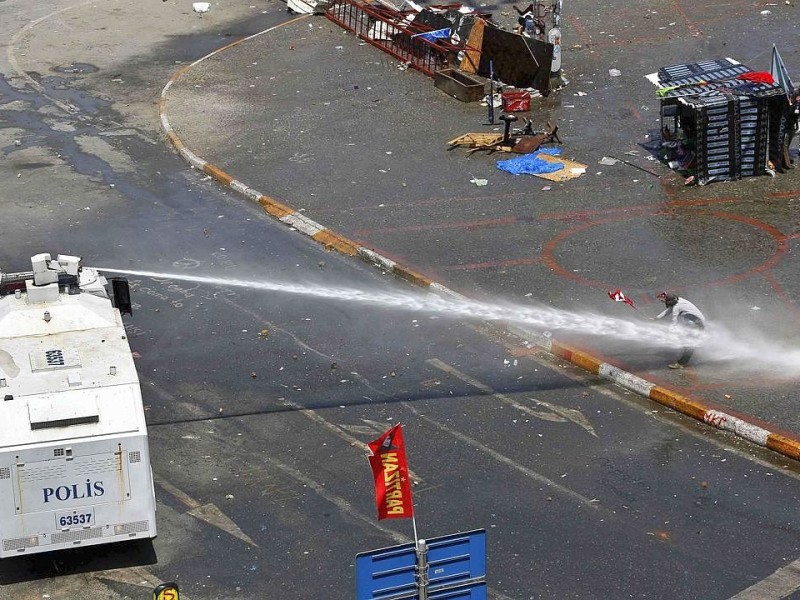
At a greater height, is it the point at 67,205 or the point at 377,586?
the point at 377,586

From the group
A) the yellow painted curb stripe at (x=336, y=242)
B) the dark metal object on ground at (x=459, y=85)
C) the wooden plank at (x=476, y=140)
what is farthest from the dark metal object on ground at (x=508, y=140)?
the yellow painted curb stripe at (x=336, y=242)

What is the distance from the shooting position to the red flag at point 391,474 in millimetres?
10148

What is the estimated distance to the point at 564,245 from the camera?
21.2 m

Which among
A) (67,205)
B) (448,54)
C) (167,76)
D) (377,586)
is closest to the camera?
(377,586)

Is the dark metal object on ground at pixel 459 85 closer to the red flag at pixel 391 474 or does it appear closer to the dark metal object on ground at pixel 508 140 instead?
the dark metal object on ground at pixel 508 140

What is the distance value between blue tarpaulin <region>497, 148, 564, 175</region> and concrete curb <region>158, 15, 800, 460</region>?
4.18m

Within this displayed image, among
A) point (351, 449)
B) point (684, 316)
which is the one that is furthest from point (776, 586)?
point (351, 449)

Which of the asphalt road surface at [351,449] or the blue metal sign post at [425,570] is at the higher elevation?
the blue metal sign post at [425,570]

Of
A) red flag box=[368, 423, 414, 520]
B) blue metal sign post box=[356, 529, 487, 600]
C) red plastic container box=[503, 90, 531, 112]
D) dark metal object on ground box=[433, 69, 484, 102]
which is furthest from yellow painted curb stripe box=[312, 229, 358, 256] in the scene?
blue metal sign post box=[356, 529, 487, 600]

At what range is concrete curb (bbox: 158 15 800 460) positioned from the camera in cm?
1527

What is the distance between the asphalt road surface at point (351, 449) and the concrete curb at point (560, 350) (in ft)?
0.56

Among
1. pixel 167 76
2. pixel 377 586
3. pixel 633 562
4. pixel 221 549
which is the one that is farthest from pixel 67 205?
pixel 377 586

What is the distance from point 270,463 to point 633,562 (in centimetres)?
455

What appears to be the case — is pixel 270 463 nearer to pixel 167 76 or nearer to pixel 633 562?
pixel 633 562
